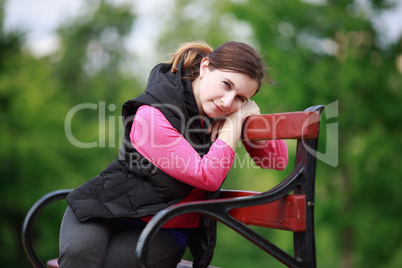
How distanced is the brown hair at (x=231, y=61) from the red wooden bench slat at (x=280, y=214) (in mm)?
480

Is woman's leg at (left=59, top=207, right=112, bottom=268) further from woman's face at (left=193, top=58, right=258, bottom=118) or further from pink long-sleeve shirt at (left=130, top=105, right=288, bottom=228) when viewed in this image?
woman's face at (left=193, top=58, right=258, bottom=118)

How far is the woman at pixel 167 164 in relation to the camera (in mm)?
1603

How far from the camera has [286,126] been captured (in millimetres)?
1574

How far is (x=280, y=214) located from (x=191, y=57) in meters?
0.75

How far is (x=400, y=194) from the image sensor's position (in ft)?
25.2

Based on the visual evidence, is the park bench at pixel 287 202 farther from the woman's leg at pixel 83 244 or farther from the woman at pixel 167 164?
the woman's leg at pixel 83 244

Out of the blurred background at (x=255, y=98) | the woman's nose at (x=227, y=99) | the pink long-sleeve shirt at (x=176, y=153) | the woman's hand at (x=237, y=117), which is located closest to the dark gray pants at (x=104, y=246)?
the pink long-sleeve shirt at (x=176, y=153)

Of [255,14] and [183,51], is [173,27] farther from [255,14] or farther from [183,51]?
[183,51]

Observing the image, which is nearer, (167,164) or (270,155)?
(167,164)

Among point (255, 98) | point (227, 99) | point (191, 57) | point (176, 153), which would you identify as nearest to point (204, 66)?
point (191, 57)

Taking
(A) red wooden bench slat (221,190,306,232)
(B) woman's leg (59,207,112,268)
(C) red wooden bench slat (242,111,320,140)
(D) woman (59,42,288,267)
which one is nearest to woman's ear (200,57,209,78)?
(D) woman (59,42,288,267)

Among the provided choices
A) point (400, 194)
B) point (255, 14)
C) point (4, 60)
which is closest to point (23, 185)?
point (4, 60)

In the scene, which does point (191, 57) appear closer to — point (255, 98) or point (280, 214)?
point (280, 214)

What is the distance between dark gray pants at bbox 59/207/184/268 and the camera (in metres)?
1.56
